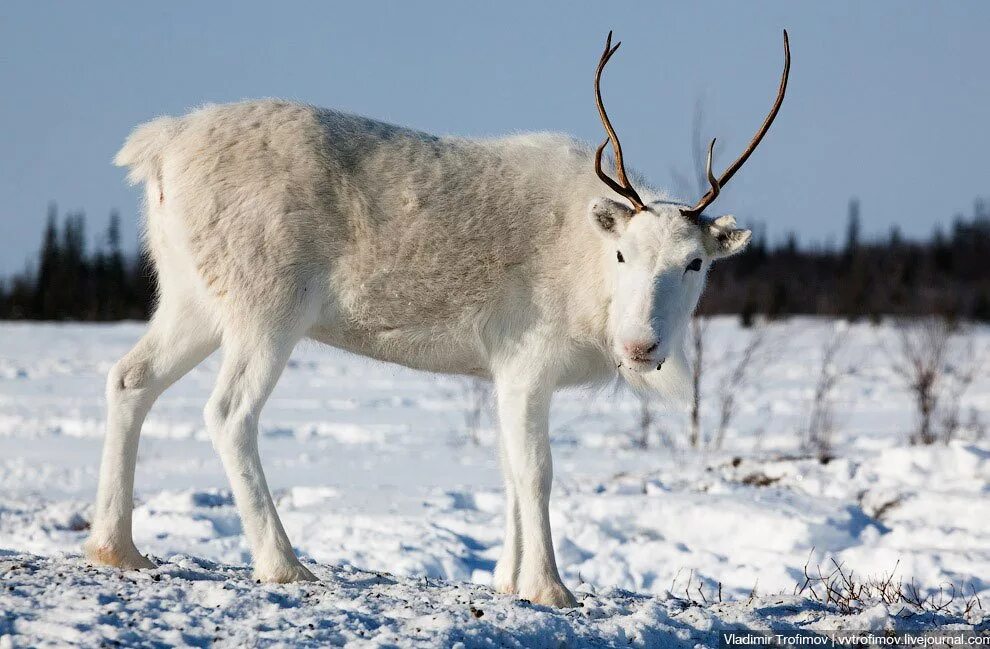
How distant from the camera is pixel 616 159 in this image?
5.46m

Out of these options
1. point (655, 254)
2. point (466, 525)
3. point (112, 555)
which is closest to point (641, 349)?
point (655, 254)

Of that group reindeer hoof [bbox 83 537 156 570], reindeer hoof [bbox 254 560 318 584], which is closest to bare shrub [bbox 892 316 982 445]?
reindeer hoof [bbox 254 560 318 584]

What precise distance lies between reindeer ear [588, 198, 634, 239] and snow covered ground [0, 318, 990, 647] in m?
1.21

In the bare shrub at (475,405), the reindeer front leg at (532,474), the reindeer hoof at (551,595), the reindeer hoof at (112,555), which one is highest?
the reindeer front leg at (532,474)

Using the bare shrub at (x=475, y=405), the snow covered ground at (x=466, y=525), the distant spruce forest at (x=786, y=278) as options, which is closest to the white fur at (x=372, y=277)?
the snow covered ground at (x=466, y=525)

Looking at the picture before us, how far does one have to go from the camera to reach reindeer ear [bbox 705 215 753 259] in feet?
17.6

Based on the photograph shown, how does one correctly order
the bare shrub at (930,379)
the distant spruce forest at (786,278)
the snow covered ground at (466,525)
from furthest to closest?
the distant spruce forest at (786,278), the bare shrub at (930,379), the snow covered ground at (466,525)

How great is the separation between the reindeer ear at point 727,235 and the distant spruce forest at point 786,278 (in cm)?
3301

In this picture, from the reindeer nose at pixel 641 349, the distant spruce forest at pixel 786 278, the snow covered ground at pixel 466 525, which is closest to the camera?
the snow covered ground at pixel 466 525

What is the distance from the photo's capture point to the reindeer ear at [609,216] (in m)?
5.28

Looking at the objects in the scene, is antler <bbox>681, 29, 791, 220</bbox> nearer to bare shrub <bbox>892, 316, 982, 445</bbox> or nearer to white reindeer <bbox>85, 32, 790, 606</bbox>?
white reindeer <bbox>85, 32, 790, 606</bbox>

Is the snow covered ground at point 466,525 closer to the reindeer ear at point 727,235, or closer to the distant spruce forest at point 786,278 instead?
the reindeer ear at point 727,235

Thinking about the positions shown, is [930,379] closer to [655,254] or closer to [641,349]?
[655,254]

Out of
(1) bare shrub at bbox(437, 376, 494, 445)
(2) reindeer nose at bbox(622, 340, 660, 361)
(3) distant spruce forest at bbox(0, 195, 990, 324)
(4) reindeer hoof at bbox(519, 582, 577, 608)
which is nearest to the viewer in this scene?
(2) reindeer nose at bbox(622, 340, 660, 361)
